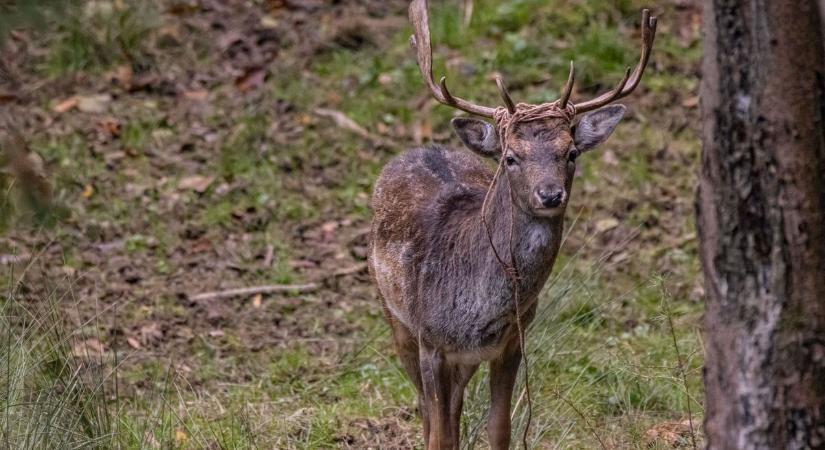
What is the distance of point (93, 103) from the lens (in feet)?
32.6

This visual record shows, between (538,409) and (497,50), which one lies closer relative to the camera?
(538,409)

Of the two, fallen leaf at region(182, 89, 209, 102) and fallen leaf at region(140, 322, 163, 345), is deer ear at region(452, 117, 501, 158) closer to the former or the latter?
fallen leaf at region(140, 322, 163, 345)

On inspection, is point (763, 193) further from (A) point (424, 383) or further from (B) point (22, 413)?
(B) point (22, 413)

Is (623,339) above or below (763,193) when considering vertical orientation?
below

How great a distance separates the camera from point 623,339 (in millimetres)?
7109

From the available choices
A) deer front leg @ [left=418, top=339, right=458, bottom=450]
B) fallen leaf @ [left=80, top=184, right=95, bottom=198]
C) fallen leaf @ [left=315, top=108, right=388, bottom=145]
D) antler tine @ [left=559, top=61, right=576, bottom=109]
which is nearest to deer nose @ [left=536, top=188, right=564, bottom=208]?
antler tine @ [left=559, top=61, right=576, bottom=109]

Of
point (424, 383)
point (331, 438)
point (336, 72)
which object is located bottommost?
point (331, 438)

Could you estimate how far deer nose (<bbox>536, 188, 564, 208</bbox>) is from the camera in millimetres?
4890

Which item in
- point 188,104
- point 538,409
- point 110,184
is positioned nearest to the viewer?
point 538,409

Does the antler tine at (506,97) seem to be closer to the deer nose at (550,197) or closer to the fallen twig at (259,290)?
the deer nose at (550,197)

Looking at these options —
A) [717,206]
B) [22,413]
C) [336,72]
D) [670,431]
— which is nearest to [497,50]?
[336,72]

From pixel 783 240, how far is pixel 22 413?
3.16 meters

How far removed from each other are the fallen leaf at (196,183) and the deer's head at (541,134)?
3.75 meters

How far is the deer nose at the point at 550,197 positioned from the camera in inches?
193
